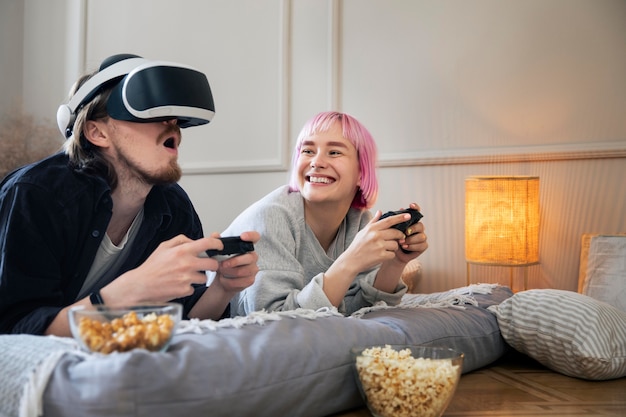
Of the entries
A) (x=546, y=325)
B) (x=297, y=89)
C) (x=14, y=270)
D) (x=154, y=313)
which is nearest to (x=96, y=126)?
(x=14, y=270)

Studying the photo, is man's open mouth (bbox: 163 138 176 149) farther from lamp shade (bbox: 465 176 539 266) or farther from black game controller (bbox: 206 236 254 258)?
lamp shade (bbox: 465 176 539 266)

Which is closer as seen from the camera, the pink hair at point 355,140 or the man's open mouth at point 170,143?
the man's open mouth at point 170,143

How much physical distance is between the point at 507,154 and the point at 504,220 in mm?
390

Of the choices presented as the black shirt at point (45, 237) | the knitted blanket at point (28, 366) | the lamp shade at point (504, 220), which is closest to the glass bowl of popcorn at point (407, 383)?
the knitted blanket at point (28, 366)

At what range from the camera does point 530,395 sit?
5.25ft

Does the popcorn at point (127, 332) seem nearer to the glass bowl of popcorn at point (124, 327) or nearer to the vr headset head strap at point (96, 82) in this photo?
the glass bowl of popcorn at point (124, 327)

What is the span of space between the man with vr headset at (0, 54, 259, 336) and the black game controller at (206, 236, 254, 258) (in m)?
0.02

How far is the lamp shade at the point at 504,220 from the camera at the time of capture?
8.89ft

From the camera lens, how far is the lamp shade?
8.89 ft

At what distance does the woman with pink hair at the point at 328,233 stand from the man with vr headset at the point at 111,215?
0.61 feet

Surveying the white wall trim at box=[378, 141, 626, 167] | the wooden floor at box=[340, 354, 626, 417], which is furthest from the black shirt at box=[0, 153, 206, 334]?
the white wall trim at box=[378, 141, 626, 167]

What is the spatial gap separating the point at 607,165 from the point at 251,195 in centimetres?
174

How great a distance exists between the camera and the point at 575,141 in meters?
2.85

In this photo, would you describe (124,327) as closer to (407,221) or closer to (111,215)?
(111,215)
